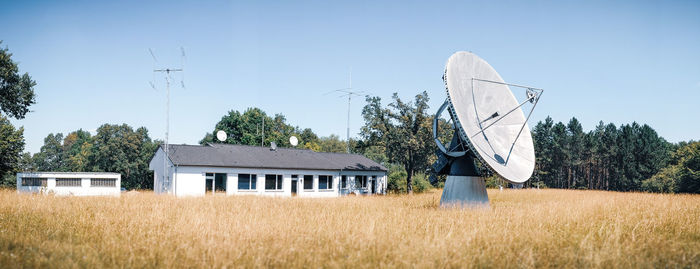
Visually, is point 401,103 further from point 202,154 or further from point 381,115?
point 202,154

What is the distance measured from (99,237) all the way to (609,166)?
7720cm

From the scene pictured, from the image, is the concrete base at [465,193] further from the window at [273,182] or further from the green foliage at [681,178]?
the green foliage at [681,178]

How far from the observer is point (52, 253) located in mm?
7465

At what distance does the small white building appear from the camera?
98.9 feet

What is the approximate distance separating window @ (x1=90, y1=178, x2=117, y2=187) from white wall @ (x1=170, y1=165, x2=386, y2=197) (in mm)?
7122

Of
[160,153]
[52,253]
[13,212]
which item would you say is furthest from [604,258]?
[160,153]

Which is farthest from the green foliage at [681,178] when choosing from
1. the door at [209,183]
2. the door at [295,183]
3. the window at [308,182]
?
the door at [209,183]

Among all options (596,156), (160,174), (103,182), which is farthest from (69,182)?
(596,156)

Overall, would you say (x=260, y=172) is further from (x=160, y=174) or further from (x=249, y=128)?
(x=249, y=128)

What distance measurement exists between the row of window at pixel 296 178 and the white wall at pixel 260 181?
279 millimetres

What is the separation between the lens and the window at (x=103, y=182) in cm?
3191

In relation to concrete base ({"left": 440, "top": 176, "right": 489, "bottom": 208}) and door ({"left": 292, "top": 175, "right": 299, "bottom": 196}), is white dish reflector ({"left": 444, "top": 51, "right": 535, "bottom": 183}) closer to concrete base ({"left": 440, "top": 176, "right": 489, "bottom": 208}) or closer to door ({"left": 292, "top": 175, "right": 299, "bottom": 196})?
concrete base ({"left": 440, "top": 176, "right": 489, "bottom": 208})

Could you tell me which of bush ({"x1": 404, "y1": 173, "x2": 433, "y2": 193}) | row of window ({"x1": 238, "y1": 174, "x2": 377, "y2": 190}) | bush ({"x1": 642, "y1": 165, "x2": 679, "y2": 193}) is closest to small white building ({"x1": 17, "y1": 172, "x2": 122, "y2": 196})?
row of window ({"x1": 238, "y1": 174, "x2": 377, "y2": 190})

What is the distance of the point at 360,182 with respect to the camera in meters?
38.7
